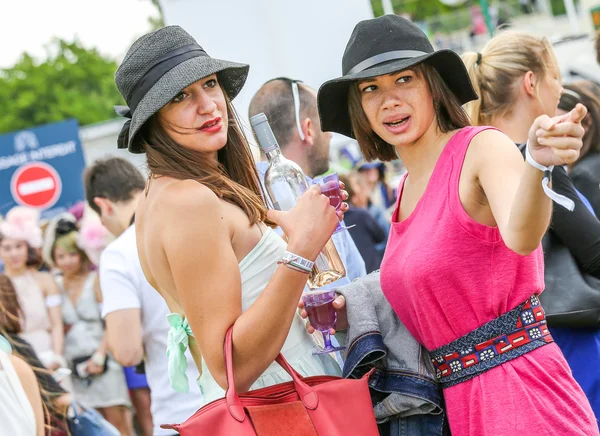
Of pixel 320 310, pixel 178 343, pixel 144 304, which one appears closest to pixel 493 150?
pixel 320 310

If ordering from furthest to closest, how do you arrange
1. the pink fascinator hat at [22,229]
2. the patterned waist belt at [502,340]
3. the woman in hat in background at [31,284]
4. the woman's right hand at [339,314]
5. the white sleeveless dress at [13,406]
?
the pink fascinator hat at [22,229] → the woman in hat in background at [31,284] → the white sleeveless dress at [13,406] → the woman's right hand at [339,314] → the patterned waist belt at [502,340]

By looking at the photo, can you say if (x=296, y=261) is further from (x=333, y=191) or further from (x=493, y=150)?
(x=493, y=150)

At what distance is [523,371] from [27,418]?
1863mm

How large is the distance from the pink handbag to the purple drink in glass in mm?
234

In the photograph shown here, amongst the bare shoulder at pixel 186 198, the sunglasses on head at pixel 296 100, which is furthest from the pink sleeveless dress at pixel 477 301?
the sunglasses on head at pixel 296 100

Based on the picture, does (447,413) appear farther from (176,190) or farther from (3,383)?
(3,383)

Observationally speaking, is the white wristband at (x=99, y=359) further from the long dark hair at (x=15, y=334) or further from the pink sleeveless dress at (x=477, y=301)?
the pink sleeveless dress at (x=477, y=301)

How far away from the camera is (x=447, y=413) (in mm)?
2447

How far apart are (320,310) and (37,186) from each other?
8992mm

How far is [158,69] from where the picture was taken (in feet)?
7.82

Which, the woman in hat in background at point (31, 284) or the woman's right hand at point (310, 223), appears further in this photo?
the woman in hat in background at point (31, 284)

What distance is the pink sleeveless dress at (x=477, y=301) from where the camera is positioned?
2.24 metres

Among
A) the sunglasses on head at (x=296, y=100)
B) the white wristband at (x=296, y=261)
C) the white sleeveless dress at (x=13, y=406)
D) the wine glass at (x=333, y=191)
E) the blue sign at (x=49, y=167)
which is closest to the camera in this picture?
the white wristband at (x=296, y=261)

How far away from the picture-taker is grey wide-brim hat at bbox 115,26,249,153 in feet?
7.63
